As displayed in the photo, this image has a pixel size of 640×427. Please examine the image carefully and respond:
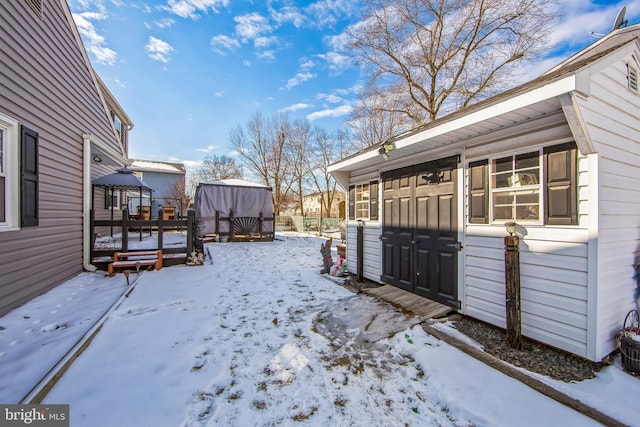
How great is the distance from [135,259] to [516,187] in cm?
766

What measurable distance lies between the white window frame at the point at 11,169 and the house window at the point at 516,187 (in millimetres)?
6318

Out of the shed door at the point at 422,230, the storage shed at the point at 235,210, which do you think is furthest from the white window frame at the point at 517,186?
the storage shed at the point at 235,210

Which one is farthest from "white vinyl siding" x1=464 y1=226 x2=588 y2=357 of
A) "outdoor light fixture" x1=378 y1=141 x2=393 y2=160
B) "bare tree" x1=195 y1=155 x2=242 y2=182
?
"bare tree" x1=195 y1=155 x2=242 y2=182

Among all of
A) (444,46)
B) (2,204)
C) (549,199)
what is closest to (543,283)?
(549,199)

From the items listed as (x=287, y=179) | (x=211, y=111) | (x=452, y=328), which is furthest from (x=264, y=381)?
(x=287, y=179)

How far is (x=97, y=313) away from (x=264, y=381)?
2.93 metres

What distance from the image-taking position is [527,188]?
293 centimetres

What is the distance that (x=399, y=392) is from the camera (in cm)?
215

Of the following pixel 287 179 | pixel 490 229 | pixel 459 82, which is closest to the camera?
pixel 490 229

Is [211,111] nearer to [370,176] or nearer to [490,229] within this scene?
[370,176]

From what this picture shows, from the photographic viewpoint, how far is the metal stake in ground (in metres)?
2.75

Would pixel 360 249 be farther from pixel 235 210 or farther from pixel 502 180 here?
pixel 235 210

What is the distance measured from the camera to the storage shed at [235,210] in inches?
471

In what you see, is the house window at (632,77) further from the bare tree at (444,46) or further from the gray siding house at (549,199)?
the bare tree at (444,46)
